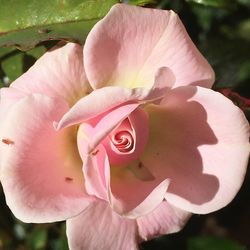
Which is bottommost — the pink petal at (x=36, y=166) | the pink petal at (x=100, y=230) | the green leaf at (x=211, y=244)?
the green leaf at (x=211, y=244)

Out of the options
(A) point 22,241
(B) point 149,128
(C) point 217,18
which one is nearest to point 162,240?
(A) point 22,241

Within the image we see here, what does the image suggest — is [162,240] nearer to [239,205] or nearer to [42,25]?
[239,205]

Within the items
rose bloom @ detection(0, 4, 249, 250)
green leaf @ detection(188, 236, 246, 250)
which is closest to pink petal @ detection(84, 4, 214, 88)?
rose bloom @ detection(0, 4, 249, 250)

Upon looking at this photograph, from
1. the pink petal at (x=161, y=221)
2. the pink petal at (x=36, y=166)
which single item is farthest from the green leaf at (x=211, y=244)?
the pink petal at (x=36, y=166)

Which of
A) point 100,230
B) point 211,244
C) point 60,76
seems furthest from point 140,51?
point 211,244

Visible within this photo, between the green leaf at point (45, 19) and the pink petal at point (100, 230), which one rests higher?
the green leaf at point (45, 19)

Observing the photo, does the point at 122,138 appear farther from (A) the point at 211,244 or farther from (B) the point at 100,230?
(A) the point at 211,244

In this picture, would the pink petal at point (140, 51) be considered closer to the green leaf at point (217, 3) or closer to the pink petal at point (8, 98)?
the pink petal at point (8, 98)
